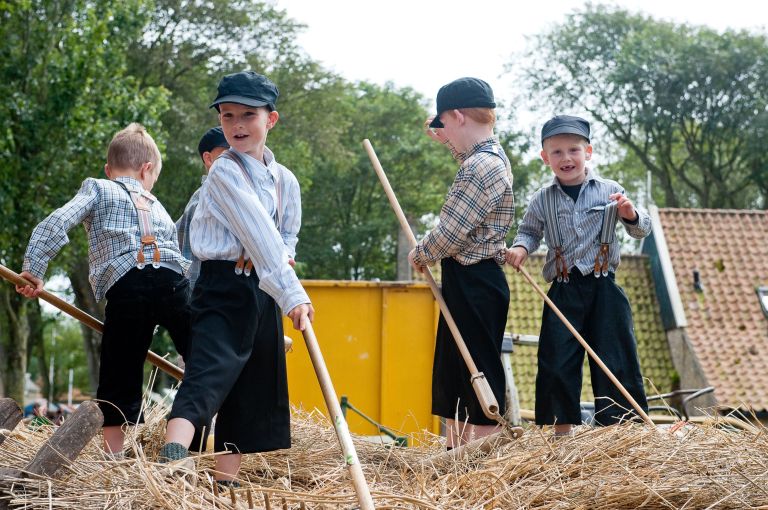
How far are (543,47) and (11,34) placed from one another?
22.2 metres

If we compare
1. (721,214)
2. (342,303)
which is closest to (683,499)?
(342,303)

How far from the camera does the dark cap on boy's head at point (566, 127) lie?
4.93 m

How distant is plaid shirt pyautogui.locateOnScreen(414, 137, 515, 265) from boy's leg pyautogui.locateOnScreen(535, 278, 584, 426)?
0.37 meters

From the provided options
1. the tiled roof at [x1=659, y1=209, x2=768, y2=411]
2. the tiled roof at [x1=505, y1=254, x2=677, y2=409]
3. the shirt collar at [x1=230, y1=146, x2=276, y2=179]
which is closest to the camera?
the shirt collar at [x1=230, y1=146, x2=276, y2=179]

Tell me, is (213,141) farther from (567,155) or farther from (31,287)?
(567,155)

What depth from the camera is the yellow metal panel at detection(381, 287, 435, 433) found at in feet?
33.4

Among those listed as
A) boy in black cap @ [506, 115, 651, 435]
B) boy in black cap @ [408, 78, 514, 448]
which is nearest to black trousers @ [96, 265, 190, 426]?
boy in black cap @ [408, 78, 514, 448]

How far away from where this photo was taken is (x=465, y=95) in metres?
4.79

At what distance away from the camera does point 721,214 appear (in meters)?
23.1

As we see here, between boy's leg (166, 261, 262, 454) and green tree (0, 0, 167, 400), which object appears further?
green tree (0, 0, 167, 400)

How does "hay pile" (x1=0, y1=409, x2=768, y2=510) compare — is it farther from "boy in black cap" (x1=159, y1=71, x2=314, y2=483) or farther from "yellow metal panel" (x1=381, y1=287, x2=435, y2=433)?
"yellow metal panel" (x1=381, y1=287, x2=435, y2=433)

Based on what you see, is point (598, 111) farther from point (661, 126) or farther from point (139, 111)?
point (139, 111)

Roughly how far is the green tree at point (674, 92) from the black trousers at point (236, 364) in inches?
1161

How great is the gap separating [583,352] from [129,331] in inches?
75.9
